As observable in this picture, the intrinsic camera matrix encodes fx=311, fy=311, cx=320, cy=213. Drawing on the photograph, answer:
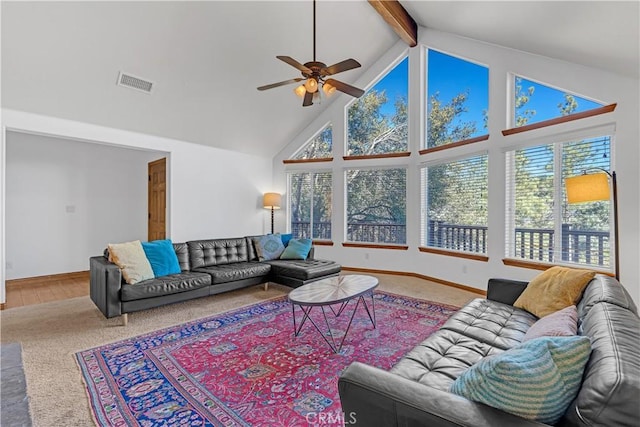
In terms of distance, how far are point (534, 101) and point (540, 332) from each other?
3444 mm

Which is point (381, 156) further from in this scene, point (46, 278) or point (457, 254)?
point (46, 278)

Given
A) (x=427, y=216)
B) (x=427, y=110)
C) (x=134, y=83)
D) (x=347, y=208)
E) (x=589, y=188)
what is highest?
(x=427, y=110)

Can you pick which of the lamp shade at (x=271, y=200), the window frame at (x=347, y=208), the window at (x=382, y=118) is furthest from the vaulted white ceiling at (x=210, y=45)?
the window frame at (x=347, y=208)

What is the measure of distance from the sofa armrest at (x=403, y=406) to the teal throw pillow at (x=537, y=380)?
0.12ft

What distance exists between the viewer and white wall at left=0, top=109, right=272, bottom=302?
420 cm

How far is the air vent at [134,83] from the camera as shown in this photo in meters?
3.82

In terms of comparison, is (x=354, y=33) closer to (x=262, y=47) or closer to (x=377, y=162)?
(x=262, y=47)

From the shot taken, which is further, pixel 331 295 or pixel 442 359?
pixel 331 295

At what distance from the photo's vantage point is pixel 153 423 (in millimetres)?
1729

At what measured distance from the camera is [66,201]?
17.0ft

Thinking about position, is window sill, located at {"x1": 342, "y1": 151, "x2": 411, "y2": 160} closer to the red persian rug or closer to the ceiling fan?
the ceiling fan

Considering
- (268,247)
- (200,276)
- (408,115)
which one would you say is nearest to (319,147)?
(408,115)

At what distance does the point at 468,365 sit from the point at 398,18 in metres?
4.62

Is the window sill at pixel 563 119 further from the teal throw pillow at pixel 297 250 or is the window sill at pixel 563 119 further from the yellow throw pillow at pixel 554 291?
the teal throw pillow at pixel 297 250
